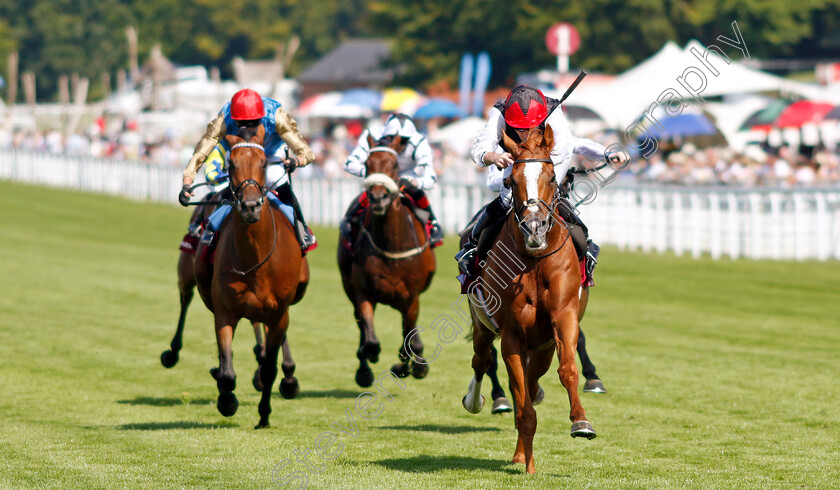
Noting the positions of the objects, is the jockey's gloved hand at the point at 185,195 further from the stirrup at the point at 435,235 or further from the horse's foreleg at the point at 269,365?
the stirrup at the point at 435,235

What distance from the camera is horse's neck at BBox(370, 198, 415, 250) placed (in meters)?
11.2

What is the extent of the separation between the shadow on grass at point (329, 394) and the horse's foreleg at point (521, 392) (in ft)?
12.1

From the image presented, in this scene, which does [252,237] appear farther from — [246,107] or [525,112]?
[525,112]

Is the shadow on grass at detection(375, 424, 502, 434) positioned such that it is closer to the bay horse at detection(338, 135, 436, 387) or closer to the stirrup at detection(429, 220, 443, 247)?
the bay horse at detection(338, 135, 436, 387)

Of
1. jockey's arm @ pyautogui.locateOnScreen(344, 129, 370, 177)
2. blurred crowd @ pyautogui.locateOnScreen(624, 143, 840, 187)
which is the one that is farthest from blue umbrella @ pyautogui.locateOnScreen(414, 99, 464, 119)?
jockey's arm @ pyautogui.locateOnScreen(344, 129, 370, 177)

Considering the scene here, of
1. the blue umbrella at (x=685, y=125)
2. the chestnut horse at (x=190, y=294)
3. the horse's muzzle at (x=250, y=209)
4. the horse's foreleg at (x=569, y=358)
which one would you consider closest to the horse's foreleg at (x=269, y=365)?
the chestnut horse at (x=190, y=294)

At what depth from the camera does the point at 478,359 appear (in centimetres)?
886

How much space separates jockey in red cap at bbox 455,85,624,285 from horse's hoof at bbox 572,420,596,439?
141 cm

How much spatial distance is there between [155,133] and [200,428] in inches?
1675

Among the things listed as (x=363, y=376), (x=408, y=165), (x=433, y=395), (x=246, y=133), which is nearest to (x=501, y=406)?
(x=433, y=395)

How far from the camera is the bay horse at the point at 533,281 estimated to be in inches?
283

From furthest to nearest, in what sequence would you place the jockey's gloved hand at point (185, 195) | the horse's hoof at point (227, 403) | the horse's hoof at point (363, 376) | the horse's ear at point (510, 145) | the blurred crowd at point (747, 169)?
the blurred crowd at point (747, 169)
the horse's hoof at point (363, 376)
the horse's hoof at point (227, 403)
the jockey's gloved hand at point (185, 195)
the horse's ear at point (510, 145)

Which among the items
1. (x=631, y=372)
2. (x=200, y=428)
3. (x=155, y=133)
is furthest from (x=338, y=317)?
(x=155, y=133)

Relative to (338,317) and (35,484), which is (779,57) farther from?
(35,484)
